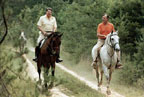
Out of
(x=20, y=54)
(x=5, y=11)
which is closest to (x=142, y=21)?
(x=20, y=54)

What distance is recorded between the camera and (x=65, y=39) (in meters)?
23.1

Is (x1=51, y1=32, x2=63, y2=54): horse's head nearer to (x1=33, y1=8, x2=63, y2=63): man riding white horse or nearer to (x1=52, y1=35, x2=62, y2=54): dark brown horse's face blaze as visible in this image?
(x1=52, y1=35, x2=62, y2=54): dark brown horse's face blaze

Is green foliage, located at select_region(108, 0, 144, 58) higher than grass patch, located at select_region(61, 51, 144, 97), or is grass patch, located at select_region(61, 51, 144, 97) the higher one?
green foliage, located at select_region(108, 0, 144, 58)

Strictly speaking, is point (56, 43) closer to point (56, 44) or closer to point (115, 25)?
point (56, 44)

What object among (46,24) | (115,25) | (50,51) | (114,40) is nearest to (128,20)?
(115,25)

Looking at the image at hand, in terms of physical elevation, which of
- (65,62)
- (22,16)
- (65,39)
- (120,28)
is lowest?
(65,62)

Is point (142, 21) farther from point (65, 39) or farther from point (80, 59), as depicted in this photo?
point (65, 39)

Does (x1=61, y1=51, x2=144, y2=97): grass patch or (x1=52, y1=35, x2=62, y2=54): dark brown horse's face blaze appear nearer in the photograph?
(x1=52, y1=35, x2=62, y2=54): dark brown horse's face blaze

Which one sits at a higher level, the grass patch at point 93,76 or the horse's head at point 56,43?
the horse's head at point 56,43

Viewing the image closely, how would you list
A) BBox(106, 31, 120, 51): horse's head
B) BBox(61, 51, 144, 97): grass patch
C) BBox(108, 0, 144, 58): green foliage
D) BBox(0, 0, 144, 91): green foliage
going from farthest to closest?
BBox(108, 0, 144, 58): green foliage
BBox(0, 0, 144, 91): green foliage
BBox(61, 51, 144, 97): grass patch
BBox(106, 31, 120, 51): horse's head

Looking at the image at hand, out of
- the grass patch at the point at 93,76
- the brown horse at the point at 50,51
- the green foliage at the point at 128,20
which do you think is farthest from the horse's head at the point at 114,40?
the green foliage at the point at 128,20

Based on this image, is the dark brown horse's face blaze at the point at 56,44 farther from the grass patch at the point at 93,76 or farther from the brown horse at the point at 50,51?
the grass patch at the point at 93,76

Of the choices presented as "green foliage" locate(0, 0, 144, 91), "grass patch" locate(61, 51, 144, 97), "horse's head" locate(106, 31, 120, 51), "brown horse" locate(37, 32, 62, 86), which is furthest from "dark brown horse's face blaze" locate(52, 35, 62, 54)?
"grass patch" locate(61, 51, 144, 97)

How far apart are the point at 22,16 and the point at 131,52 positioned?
504 inches
